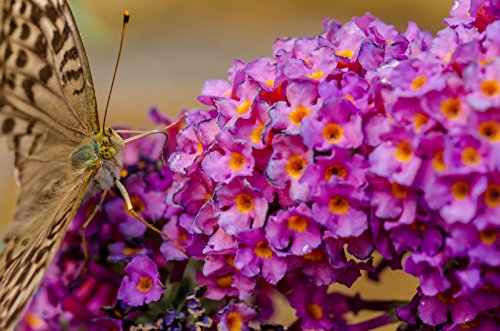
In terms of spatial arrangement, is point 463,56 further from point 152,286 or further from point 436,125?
point 152,286

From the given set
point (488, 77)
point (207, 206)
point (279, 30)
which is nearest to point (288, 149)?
point (207, 206)

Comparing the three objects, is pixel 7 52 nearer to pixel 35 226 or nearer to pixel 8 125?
pixel 8 125

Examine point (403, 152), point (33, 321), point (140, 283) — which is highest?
point (403, 152)

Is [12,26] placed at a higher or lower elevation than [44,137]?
higher

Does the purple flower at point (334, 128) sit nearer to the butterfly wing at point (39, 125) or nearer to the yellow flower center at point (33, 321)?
the butterfly wing at point (39, 125)

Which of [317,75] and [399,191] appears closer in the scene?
[399,191]

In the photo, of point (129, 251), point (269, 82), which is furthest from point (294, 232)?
point (129, 251)
